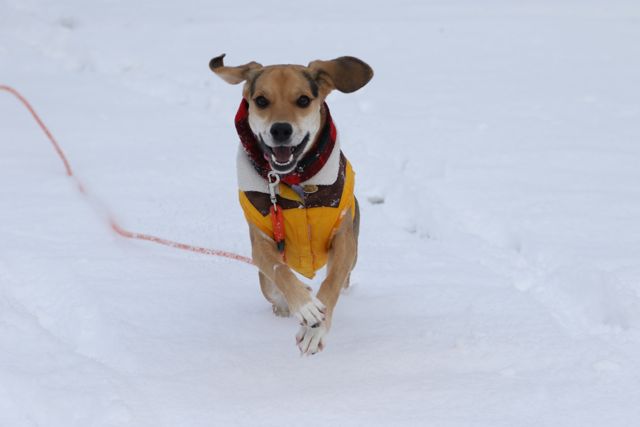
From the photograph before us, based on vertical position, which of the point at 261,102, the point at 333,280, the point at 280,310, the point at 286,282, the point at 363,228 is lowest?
the point at 363,228

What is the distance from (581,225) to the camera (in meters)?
5.27

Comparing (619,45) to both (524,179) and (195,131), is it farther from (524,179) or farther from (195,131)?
(195,131)

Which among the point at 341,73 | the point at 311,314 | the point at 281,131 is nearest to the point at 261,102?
the point at 281,131

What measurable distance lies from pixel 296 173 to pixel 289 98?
0.34 m

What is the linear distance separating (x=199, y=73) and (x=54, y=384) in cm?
579

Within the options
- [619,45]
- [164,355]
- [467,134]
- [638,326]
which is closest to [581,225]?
[638,326]

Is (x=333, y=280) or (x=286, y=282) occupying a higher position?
(x=286, y=282)

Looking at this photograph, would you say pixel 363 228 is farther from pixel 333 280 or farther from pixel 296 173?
pixel 296 173

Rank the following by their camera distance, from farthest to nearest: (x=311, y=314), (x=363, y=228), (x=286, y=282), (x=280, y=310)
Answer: (x=363, y=228) → (x=280, y=310) → (x=286, y=282) → (x=311, y=314)

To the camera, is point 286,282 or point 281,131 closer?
point 281,131

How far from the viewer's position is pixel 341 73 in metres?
3.92

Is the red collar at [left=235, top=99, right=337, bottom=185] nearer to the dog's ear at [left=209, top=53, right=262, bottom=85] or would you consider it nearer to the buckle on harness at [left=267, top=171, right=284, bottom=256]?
the buckle on harness at [left=267, top=171, right=284, bottom=256]

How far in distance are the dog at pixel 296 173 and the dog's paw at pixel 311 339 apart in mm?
45

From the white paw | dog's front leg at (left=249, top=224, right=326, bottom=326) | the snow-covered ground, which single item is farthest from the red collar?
the snow-covered ground
